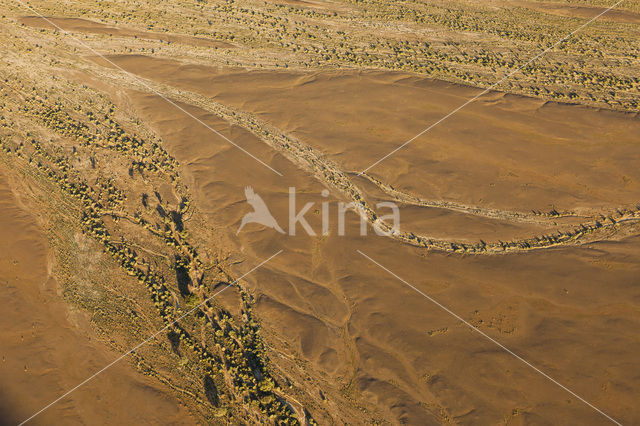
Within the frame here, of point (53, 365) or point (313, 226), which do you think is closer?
point (53, 365)

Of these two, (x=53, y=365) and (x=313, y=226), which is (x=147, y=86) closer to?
(x=313, y=226)

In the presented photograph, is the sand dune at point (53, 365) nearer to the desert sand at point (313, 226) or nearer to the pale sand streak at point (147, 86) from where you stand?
the desert sand at point (313, 226)

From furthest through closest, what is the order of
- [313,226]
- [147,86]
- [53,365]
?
[147,86] → [313,226] → [53,365]

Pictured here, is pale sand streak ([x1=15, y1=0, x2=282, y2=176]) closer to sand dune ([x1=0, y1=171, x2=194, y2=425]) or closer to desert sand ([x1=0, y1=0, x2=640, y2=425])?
desert sand ([x1=0, y1=0, x2=640, y2=425])

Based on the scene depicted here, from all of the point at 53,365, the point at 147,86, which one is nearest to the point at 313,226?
the point at 53,365

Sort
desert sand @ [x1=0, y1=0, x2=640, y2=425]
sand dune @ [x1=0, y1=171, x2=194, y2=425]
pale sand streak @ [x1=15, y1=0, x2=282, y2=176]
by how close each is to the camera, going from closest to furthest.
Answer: sand dune @ [x1=0, y1=171, x2=194, y2=425]
desert sand @ [x1=0, y1=0, x2=640, y2=425]
pale sand streak @ [x1=15, y1=0, x2=282, y2=176]

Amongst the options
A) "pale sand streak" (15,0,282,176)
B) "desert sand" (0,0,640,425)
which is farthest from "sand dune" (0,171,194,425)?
"pale sand streak" (15,0,282,176)

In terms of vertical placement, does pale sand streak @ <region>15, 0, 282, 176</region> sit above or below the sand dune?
above

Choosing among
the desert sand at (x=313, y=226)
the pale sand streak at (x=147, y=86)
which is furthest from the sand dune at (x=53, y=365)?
the pale sand streak at (x=147, y=86)

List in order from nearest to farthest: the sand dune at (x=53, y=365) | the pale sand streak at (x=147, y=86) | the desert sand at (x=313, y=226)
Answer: the sand dune at (x=53, y=365) < the desert sand at (x=313, y=226) < the pale sand streak at (x=147, y=86)

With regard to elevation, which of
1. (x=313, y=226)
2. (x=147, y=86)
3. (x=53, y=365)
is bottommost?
(x=53, y=365)

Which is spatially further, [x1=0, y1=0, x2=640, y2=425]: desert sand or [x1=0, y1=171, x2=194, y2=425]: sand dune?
[x1=0, y1=0, x2=640, y2=425]: desert sand

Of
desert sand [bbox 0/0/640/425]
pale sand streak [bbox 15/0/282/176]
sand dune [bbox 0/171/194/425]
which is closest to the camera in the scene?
sand dune [bbox 0/171/194/425]
